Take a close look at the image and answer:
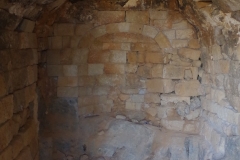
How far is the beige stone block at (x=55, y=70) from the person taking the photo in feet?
14.9

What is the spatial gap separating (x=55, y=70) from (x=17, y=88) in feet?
4.86

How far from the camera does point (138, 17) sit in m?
4.57

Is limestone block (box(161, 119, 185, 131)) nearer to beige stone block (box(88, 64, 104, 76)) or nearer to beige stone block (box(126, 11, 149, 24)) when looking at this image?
beige stone block (box(88, 64, 104, 76))

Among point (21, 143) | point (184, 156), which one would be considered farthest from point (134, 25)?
point (21, 143)

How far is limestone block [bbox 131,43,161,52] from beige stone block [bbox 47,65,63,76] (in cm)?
119

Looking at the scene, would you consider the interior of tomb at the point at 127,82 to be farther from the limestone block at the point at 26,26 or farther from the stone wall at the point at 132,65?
the limestone block at the point at 26,26

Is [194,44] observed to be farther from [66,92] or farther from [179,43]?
[66,92]

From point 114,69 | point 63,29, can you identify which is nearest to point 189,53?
point 114,69

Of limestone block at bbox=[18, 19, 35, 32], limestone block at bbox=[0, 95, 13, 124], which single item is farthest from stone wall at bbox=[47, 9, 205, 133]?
limestone block at bbox=[0, 95, 13, 124]

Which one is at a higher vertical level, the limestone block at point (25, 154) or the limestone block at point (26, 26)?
the limestone block at point (26, 26)

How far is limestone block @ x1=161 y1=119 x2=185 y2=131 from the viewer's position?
15.4 feet

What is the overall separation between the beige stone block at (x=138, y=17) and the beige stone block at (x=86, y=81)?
1091 millimetres

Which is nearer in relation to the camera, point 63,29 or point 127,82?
point 63,29

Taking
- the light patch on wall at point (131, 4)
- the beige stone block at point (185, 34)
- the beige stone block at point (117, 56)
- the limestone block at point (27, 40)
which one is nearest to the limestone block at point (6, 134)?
the limestone block at point (27, 40)
